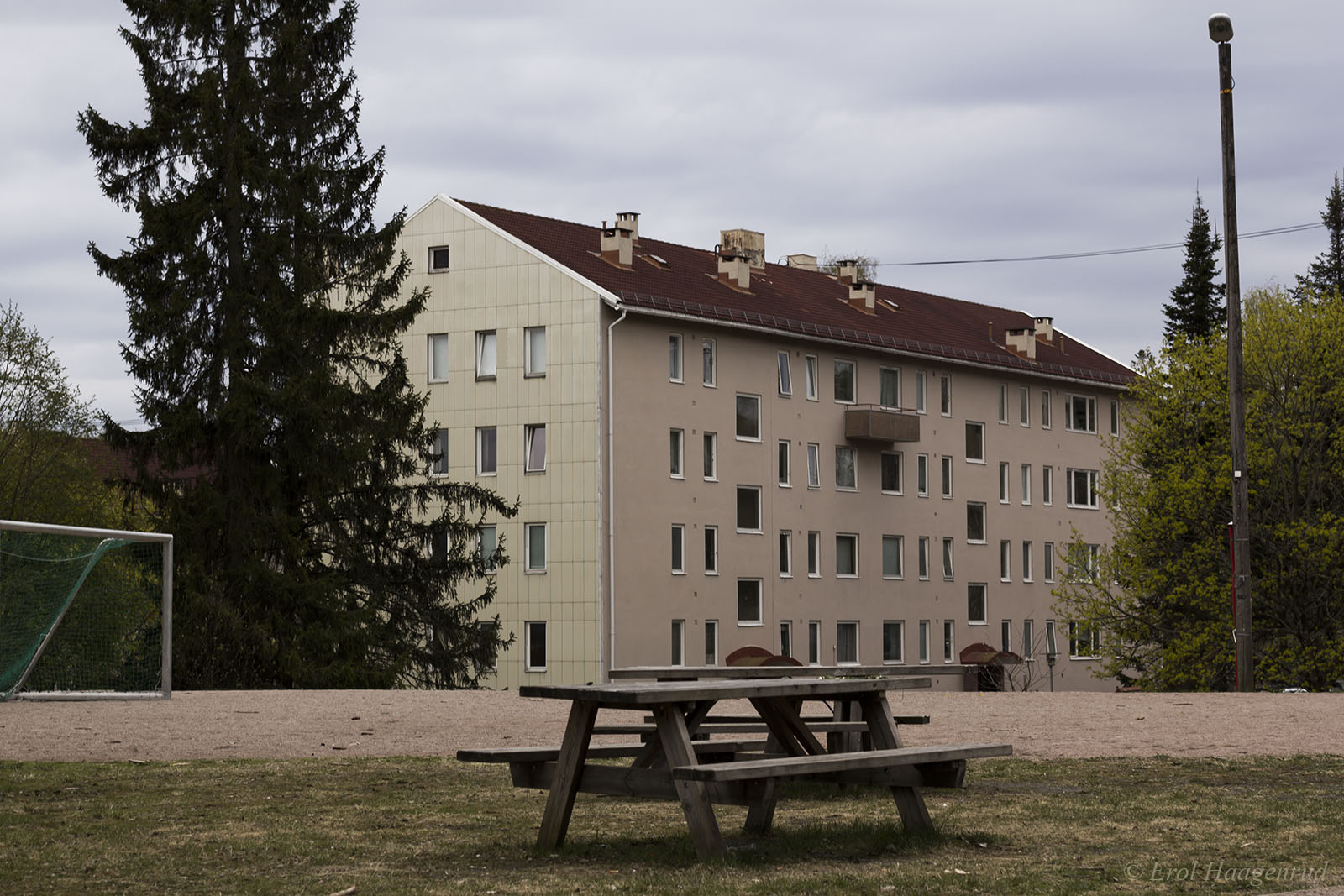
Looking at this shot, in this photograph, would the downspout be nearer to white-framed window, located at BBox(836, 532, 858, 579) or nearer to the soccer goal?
white-framed window, located at BBox(836, 532, 858, 579)

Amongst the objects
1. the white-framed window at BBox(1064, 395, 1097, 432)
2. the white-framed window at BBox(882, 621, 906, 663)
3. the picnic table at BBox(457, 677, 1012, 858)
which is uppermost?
the white-framed window at BBox(1064, 395, 1097, 432)

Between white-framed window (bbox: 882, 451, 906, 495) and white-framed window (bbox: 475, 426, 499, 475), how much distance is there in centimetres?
1388

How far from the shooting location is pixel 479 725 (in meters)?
18.3

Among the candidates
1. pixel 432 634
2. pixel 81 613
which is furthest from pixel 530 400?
pixel 81 613

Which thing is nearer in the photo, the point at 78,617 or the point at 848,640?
the point at 78,617

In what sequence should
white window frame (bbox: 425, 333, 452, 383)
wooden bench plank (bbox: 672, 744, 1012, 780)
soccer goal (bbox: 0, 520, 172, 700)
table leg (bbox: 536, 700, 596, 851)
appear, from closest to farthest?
wooden bench plank (bbox: 672, 744, 1012, 780) → table leg (bbox: 536, 700, 596, 851) → soccer goal (bbox: 0, 520, 172, 700) → white window frame (bbox: 425, 333, 452, 383)

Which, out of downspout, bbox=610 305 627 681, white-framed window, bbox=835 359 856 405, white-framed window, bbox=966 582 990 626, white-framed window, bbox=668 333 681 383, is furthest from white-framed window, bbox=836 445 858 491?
downspout, bbox=610 305 627 681

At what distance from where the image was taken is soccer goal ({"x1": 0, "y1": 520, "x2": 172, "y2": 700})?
23250 millimetres

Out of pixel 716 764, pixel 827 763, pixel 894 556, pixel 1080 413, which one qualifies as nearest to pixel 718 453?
pixel 894 556

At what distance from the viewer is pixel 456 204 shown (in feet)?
188

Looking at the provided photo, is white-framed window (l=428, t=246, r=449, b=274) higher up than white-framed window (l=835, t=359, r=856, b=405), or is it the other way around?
white-framed window (l=428, t=246, r=449, b=274)

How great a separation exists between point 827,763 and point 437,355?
50559 millimetres

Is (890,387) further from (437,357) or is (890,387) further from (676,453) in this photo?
(437,357)

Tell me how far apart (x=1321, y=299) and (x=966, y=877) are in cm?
3723
